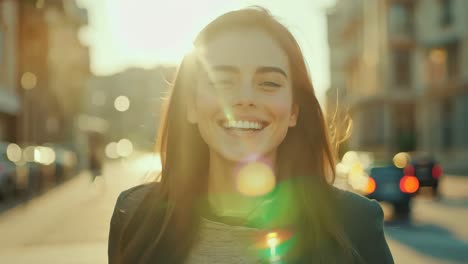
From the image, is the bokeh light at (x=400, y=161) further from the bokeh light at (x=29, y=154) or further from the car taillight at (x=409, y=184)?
the bokeh light at (x=29, y=154)

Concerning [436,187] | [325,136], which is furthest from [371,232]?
[436,187]

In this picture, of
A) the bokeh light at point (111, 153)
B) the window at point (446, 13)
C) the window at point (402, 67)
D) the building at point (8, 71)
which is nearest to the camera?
the building at point (8, 71)

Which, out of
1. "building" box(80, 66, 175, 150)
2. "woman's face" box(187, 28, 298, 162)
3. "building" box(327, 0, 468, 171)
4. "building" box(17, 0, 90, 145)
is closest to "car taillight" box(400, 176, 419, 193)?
"woman's face" box(187, 28, 298, 162)

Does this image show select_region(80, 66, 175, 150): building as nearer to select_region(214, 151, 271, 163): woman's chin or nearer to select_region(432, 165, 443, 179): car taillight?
select_region(432, 165, 443, 179): car taillight

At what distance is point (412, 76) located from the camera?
183ft

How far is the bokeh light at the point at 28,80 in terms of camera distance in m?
47.2

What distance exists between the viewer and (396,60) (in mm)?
55750

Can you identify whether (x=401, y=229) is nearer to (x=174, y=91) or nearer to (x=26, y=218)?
(x=26, y=218)

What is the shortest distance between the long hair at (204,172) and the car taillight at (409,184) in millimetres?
15049

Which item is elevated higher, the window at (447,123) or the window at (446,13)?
the window at (446,13)

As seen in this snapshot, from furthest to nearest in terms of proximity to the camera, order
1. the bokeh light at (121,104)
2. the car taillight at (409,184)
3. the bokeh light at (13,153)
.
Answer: the bokeh light at (121,104)
the bokeh light at (13,153)
the car taillight at (409,184)

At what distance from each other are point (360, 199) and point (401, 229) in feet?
40.5

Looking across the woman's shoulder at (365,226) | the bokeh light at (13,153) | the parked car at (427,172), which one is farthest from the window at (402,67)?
the woman's shoulder at (365,226)

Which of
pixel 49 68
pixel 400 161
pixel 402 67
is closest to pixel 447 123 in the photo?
pixel 402 67
